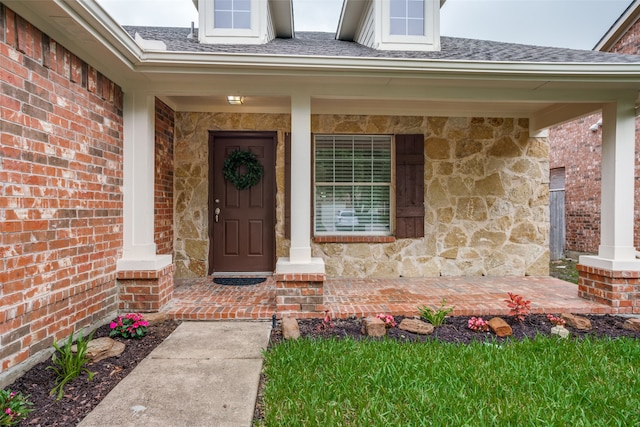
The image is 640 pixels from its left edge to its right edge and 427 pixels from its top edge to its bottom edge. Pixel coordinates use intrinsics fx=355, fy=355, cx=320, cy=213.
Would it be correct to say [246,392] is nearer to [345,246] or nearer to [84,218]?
[84,218]

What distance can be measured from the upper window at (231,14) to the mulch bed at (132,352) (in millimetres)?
3990

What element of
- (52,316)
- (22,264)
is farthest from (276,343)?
(22,264)

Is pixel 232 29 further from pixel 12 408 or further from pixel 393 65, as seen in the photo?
pixel 12 408

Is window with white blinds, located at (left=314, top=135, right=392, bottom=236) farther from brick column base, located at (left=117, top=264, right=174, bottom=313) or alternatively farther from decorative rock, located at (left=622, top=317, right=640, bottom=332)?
decorative rock, located at (left=622, top=317, right=640, bottom=332)

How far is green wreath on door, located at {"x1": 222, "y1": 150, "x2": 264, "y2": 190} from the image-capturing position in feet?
17.1

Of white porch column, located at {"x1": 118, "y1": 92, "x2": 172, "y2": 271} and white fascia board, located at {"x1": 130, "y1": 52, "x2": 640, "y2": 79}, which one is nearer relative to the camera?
white fascia board, located at {"x1": 130, "y1": 52, "x2": 640, "y2": 79}

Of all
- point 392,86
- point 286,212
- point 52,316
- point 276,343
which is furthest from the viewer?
point 286,212

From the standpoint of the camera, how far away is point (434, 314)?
137 inches

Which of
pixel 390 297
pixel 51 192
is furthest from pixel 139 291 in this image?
pixel 390 297

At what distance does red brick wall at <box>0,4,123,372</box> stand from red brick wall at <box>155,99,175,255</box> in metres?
1.04

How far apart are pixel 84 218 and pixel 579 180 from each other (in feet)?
31.0

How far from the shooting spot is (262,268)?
210 inches

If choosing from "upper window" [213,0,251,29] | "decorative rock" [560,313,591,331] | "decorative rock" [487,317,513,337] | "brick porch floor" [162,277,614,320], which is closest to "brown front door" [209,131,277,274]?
"brick porch floor" [162,277,614,320]

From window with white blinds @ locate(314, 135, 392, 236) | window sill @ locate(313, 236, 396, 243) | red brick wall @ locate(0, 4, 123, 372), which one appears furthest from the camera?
window with white blinds @ locate(314, 135, 392, 236)
